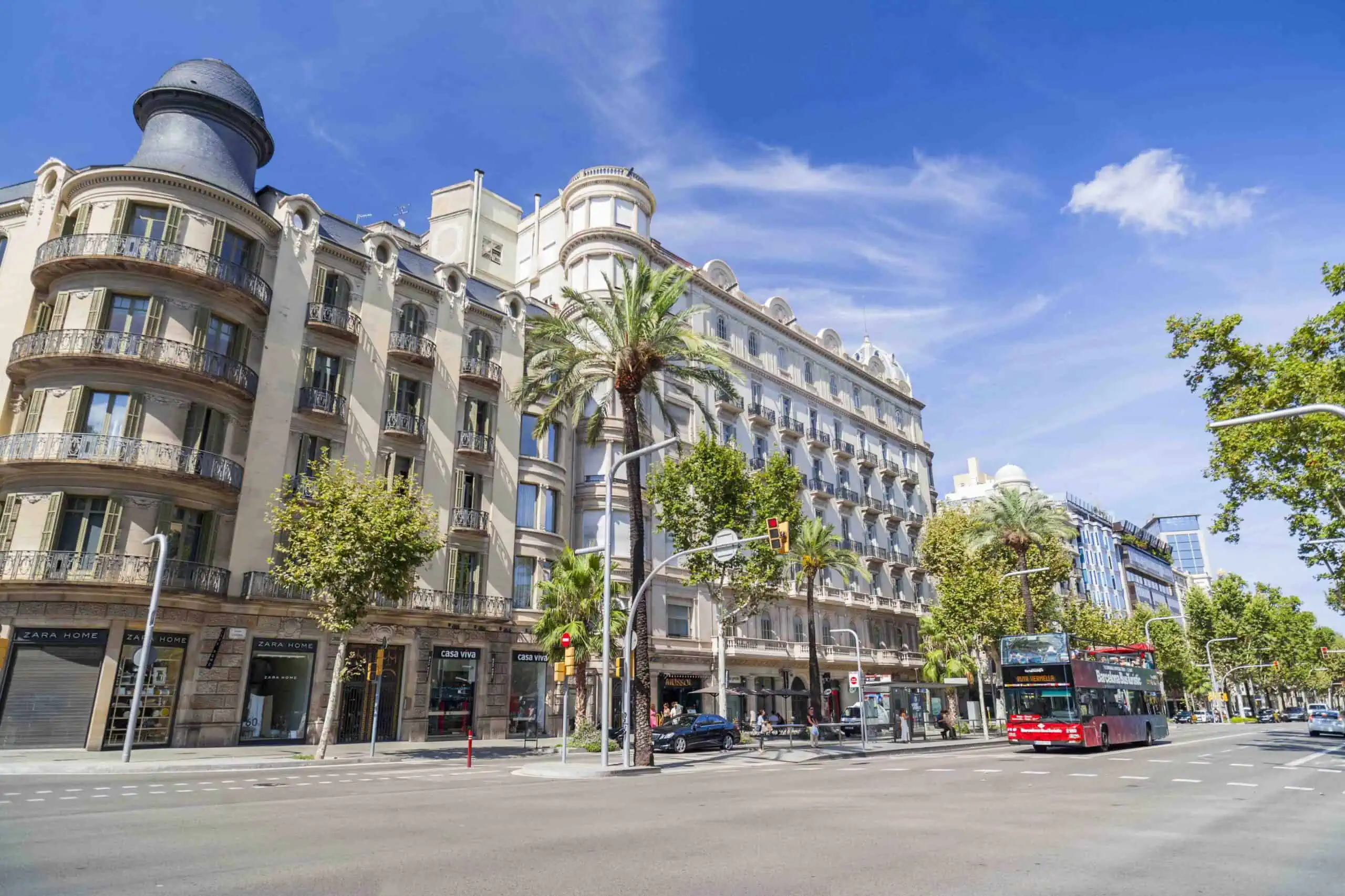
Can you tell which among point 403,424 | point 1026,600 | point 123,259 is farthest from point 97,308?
point 1026,600

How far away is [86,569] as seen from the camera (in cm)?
2386

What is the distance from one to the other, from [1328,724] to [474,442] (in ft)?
167

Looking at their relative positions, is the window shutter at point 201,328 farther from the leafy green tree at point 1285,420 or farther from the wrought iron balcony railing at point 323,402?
the leafy green tree at point 1285,420

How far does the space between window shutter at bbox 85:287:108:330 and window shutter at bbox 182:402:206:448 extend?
149 inches

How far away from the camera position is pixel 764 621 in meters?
46.5

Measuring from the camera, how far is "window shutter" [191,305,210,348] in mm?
27234

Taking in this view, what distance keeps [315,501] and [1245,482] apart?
32.6m

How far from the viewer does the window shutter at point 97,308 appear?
25.9 metres

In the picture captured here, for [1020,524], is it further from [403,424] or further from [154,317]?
[154,317]

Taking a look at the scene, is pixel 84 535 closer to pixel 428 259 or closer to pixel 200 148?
pixel 200 148

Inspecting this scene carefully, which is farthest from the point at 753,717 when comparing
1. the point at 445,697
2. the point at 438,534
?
the point at 438,534

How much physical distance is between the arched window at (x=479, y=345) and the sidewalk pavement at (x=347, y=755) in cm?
1725

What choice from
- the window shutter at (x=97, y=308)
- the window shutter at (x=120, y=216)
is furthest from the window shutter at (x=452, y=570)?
the window shutter at (x=120, y=216)

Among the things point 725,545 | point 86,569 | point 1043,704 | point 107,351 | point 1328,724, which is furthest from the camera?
point 1328,724
